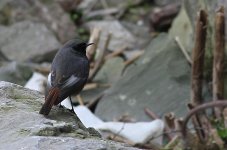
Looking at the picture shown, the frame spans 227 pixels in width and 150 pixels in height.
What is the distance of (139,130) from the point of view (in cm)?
874

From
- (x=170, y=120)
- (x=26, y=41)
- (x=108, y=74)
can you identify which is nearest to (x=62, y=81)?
(x=170, y=120)

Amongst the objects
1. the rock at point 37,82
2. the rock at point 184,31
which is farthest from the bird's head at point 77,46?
the rock at point 184,31

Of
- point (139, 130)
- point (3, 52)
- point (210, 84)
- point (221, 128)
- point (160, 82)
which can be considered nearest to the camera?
point (221, 128)

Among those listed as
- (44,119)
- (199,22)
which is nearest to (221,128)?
(199,22)

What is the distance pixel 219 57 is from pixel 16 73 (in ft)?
11.7

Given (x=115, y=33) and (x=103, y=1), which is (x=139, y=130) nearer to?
(x=115, y=33)

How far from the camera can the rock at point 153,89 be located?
9.72 meters

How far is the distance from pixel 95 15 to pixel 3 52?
286cm

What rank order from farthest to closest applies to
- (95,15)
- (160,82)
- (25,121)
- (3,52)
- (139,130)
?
(95,15) < (3,52) < (160,82) < (139,130) < (25,121)

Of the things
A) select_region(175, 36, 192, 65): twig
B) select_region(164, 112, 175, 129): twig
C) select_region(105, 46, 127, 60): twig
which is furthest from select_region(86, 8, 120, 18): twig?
select_region(164, 112, 175, 129): twig

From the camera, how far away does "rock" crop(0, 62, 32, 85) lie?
1062 cm

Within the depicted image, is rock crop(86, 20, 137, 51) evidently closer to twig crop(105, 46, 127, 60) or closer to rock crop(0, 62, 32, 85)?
twig crop(105, 46, 127, 60)

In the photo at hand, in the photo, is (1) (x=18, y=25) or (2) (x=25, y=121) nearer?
(2) (x=25, y=121)

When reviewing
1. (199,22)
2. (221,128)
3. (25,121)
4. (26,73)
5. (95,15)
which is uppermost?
(95,15)
